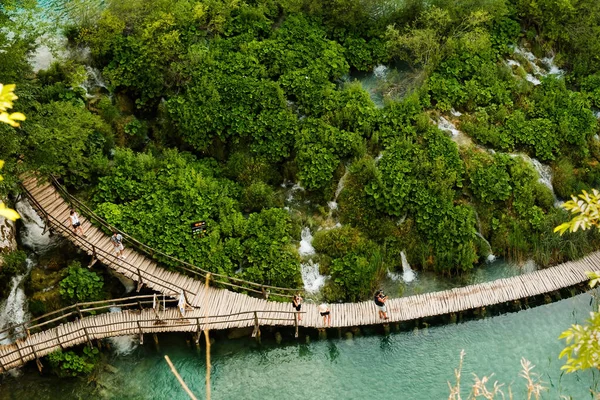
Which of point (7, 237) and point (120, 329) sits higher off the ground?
point (7, 237)

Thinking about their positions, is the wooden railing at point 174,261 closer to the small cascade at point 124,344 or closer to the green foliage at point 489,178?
the small cascade at point 124,344

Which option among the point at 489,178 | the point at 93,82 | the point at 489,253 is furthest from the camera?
the point at 93,82

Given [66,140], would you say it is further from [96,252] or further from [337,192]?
[337,192]

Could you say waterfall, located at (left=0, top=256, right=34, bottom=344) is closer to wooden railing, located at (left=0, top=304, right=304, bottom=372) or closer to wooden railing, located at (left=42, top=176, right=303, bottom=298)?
wooden railing, located at (left=0, top=304, right=304, bottom=372)

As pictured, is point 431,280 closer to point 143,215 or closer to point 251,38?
point 143,215

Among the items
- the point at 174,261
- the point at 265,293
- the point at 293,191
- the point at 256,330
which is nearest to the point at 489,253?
the point at 293,191

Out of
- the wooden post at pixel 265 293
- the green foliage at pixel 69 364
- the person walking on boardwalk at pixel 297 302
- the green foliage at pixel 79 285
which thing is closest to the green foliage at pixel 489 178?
the person walking on boardwalk at pixel 297 302
